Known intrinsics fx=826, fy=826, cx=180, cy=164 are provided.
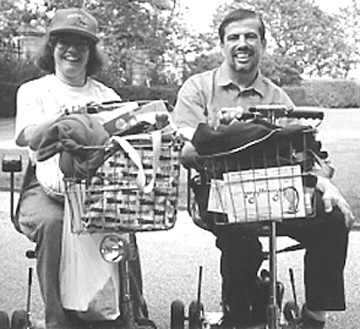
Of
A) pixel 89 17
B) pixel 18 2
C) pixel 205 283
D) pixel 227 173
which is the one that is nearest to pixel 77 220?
pixel 227 173

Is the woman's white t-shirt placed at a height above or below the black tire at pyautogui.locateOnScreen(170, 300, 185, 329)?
above

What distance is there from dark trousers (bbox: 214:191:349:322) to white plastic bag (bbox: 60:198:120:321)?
59 cm

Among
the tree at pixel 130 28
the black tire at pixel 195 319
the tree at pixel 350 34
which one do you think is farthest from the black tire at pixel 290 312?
the tree at pixel 350 34

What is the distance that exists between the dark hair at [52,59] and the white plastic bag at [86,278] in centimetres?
97

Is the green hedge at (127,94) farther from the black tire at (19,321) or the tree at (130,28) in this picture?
the black tire at (19,321)

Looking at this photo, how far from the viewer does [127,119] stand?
346 cm

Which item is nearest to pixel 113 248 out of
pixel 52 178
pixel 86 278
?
pixel 86 278

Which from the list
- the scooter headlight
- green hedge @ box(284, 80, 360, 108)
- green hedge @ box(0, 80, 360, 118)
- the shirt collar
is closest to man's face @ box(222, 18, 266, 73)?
the shirt collar

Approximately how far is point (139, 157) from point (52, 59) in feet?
3.97

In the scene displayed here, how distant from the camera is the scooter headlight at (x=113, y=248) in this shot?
3.55 m

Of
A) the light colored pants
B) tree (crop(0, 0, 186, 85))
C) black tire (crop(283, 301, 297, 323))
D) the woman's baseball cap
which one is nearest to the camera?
the light colored pants

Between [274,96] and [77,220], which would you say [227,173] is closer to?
[77,220]

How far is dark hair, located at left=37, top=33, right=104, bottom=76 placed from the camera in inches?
164

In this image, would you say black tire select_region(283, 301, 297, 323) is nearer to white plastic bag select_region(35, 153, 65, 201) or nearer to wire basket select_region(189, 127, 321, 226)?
wire basket select_region(189, 127, 321, 226)
